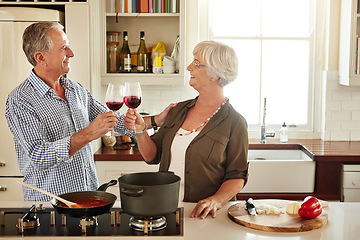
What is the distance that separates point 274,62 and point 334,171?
4.20ft

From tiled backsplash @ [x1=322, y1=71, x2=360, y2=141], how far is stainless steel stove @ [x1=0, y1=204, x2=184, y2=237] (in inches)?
117

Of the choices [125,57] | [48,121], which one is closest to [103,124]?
[48,121]

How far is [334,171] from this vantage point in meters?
4.20

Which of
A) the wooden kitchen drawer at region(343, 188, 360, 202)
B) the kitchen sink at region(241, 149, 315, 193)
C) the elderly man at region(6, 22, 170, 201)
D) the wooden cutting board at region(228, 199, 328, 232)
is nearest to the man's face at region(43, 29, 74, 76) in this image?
the elderly man at region(6, 22, 170, 201)

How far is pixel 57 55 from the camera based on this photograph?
2.85 meters

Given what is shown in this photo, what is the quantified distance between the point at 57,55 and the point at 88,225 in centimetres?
110

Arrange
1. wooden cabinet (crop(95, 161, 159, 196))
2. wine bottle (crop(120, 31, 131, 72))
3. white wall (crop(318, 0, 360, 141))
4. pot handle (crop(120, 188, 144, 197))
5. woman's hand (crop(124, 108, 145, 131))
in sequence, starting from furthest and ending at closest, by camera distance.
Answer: white wall (crop(318, 0, 360, 141)) → wine bottle (crop(120, 31, 131, 72)) → wooden cabinet (crop(95, 161, 159, 196)) → woman's hand (crop(124, 108, 145, 131)) → pot handle (crop(120, 188, 144, 197))

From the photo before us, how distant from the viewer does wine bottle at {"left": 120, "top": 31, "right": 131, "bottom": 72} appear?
14.9 ft

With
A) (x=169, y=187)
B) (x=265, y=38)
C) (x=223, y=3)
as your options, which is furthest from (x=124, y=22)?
(x=169, y=187)

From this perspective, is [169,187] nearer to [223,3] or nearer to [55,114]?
[55,114]

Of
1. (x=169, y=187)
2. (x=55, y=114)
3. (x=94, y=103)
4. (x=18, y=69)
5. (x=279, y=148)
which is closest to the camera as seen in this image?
(x=169, y=187)

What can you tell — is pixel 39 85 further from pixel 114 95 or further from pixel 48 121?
pixel 114 95

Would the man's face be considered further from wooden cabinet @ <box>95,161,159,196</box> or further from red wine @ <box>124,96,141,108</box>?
wooden cabinet @ <box>95,161,159,196</box>

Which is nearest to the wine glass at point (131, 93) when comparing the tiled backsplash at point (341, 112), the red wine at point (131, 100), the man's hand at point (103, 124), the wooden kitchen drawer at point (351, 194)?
the red wine at point (131, 100)
